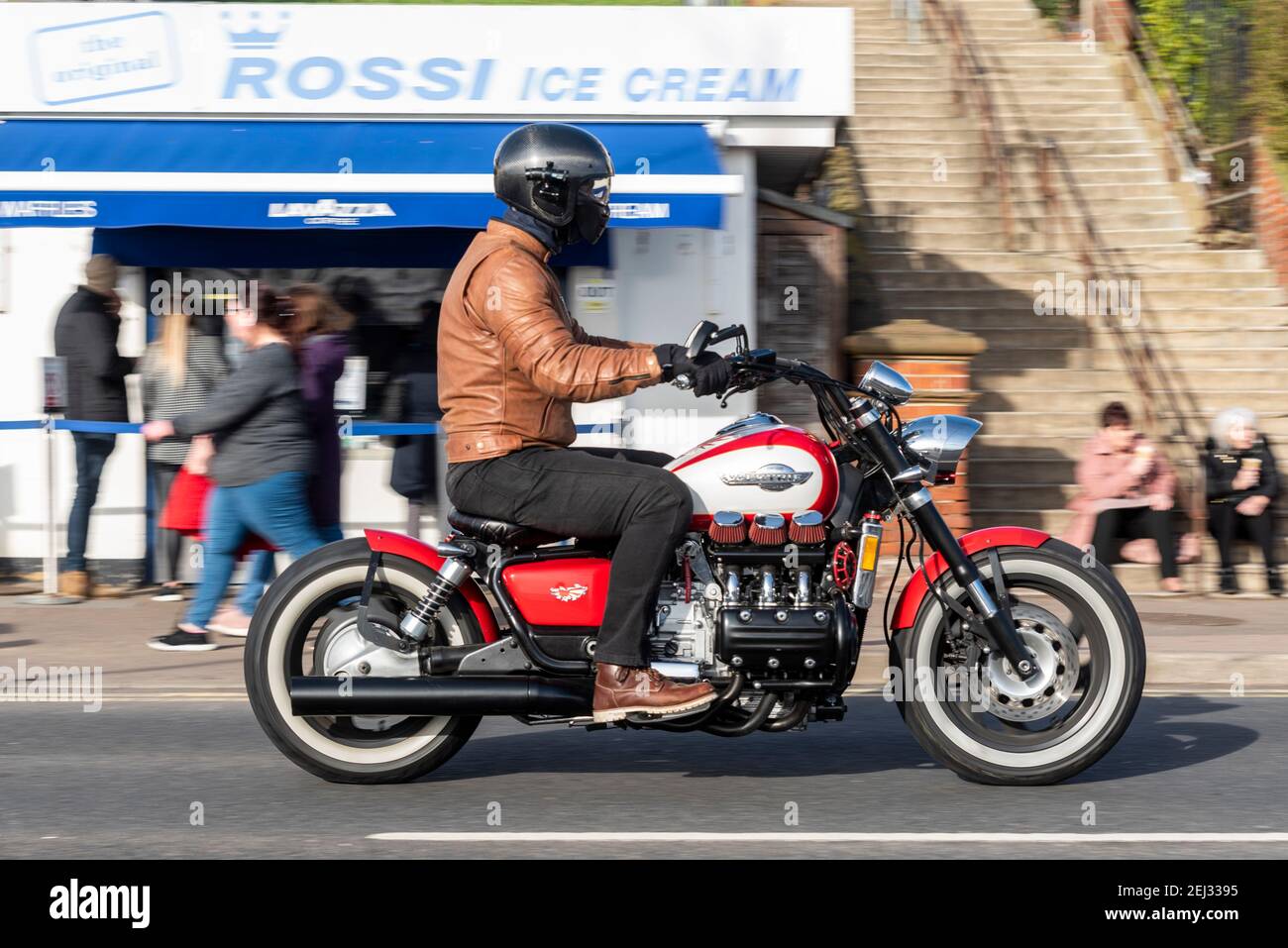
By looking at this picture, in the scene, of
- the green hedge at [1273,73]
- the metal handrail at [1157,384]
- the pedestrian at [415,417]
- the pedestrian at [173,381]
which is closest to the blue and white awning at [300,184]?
the pedestrian at [173,381]

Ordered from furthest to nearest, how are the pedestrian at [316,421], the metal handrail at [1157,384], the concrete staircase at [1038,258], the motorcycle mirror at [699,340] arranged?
the concrete staircase at [1038,258] → the metal handrail at [1157,384] → the pedestrian at [316,421] → the motorcycle mirror at [699,340]

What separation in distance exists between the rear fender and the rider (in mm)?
207

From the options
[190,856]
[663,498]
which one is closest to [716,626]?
[663,498]

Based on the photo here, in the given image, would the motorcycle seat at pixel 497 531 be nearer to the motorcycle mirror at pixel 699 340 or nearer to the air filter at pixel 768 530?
the air filter at pixel 768 530

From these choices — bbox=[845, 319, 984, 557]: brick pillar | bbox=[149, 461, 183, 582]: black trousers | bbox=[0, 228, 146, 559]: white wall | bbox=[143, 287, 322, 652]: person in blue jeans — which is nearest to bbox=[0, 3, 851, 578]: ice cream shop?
bbox=[0, 228, 146, 559]: white wall

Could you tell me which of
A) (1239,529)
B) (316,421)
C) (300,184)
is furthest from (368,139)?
(1239,529)

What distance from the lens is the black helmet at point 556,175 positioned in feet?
17.5

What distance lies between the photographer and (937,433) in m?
5.45

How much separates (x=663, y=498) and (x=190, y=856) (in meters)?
1.73

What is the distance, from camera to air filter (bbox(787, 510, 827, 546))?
5.27 m

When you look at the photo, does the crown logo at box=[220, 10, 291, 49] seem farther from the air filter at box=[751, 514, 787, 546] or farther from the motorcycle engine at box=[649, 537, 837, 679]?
the air filter at box=[751, 514, 787, 546]

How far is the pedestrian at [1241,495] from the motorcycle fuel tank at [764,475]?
6.50 metres

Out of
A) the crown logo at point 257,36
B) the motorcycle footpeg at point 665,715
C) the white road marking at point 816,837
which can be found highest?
the crown logo at point 257,36
